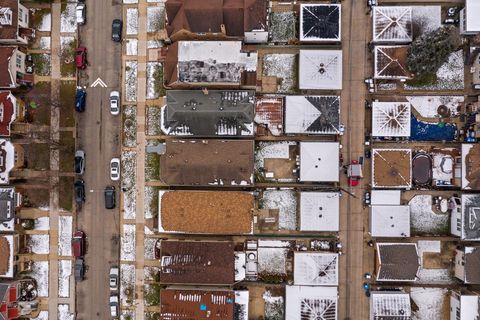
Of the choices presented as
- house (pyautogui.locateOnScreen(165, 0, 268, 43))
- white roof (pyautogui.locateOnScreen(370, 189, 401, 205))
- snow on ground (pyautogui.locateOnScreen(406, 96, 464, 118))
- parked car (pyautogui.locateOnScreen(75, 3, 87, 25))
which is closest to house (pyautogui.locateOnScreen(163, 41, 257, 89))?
house (pyautogui.locateOnScreen(165, 0, 268, 43))

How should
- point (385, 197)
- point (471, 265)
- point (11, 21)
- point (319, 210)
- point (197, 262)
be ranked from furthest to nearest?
point (11, 21) < point (385, 197) < point (319, 210) < point (197, 262) < point (471, 265)

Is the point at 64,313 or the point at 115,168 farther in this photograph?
the point at 64,313

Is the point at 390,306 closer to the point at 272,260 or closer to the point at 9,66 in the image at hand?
the point at 272,260

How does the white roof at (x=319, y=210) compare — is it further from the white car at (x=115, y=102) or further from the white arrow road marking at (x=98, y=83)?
the white arrow road marking at (x=98, y=83)

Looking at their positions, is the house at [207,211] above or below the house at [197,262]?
above

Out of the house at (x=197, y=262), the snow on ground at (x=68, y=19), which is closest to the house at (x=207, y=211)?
the house at (x=197, y=262)

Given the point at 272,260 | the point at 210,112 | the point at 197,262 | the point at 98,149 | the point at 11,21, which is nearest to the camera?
the point at 210,112

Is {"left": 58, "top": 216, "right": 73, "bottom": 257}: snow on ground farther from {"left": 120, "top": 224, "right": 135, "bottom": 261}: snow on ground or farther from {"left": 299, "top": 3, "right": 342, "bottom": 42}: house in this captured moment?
{"left": 299, "top": 3, "right": 342, "bottom": 42}: house

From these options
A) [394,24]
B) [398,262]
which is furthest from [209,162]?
[394,24]
